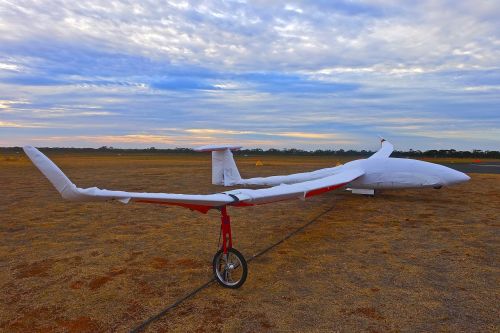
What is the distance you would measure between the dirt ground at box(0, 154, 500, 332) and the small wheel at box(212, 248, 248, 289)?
163mm

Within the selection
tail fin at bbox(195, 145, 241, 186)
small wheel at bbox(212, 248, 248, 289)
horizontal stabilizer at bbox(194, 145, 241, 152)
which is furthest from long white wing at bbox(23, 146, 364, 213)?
tail fin at bbox(195, 145, 241, 186)

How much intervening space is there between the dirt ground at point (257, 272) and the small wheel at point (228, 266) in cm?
16

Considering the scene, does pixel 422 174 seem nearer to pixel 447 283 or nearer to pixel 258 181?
pixel 258 181

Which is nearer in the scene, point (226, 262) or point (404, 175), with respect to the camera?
point (226, 262)

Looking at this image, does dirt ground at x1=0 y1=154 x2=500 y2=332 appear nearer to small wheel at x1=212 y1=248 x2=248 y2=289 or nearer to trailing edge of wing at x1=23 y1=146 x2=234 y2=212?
small wheel at x1=212 y1=248 x2=248 y2=289

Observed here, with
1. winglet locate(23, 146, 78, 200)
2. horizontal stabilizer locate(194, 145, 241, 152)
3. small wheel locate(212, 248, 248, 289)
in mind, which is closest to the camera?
winglet locate(23, 146, 78, 200)

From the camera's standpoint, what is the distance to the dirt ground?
5.25 meters

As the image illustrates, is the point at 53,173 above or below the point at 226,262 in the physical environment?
above

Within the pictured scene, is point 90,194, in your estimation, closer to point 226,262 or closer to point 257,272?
point 226,262

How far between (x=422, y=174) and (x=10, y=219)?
16316 mm

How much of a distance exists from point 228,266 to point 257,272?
1.04 metres

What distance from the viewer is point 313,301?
5832 mm

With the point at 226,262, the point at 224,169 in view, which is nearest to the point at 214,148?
the point at 224,169

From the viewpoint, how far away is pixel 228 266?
251 inches
